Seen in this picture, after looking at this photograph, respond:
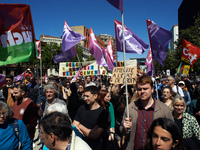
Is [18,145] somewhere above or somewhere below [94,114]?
below

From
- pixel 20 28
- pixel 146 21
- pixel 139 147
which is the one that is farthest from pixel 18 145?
pixel 146 21

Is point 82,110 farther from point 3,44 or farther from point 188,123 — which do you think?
point 3,44

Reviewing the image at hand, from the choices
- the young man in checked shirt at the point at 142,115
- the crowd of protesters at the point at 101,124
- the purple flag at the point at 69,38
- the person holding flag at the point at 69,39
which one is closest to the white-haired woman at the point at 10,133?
the crowd of protesters at the point at 101,124

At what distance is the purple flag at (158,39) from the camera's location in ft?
16.6

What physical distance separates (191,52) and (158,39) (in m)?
4.00

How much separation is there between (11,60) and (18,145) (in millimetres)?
1684

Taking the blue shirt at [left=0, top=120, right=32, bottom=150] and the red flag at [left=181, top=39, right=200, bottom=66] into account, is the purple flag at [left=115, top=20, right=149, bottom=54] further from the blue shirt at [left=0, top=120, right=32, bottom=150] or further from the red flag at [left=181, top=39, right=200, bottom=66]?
the red flag at [left=181, top=39, right=200, bottom=66]

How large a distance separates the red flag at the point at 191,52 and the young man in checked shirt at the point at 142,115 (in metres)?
6.57

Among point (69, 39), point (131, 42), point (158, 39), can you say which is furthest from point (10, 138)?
point (69, 39)

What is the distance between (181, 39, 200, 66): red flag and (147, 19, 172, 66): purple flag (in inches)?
144

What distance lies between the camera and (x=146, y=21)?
5156mm

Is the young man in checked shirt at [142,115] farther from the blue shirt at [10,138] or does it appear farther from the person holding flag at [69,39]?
the person holding flag at [69,39]

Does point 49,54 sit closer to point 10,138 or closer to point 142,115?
point 10,138

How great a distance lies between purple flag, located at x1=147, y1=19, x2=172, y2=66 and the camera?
5051 millimetres
